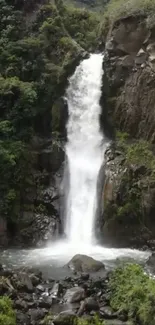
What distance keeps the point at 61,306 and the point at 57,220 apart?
8914 mm

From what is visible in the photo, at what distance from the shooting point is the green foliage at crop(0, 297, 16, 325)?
13203 mm

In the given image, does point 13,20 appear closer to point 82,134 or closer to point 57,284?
point 82,134

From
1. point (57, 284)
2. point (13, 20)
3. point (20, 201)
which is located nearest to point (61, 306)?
point (57, 284)

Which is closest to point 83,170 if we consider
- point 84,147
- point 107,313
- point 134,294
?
point 84,147

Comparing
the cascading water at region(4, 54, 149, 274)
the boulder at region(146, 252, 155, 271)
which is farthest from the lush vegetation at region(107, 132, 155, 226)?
the boulder at region(146, 252, 155, 271)

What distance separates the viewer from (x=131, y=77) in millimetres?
27047

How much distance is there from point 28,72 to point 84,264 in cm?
1401

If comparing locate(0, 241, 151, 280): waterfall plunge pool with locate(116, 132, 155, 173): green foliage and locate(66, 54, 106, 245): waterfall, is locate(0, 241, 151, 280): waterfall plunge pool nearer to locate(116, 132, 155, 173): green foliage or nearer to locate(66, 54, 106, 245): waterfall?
locate(66, 54, 106, 245): waterfall

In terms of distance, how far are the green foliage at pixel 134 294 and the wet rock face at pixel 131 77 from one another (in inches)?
440

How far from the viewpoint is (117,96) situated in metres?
27.5

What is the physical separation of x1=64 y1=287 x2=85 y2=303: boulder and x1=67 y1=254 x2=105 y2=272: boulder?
2272 millimetres

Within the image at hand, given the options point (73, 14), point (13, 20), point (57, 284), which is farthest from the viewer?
point (73, 14)

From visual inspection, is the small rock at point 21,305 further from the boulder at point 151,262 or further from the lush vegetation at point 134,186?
Result: the lush vegetation at point 134,186

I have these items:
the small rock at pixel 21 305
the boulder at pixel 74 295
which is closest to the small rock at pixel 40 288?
the boulder at pixel 74 295
